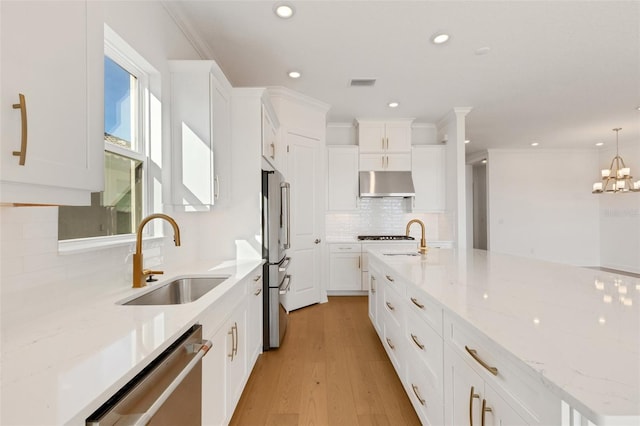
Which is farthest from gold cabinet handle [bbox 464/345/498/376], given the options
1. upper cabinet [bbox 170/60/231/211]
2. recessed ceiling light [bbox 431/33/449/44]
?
recessed ceiling light [bbox 431/33/449/44]

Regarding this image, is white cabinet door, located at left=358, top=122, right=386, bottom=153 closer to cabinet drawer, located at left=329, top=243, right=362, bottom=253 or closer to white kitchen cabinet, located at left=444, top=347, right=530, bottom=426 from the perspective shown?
cabinet drawer, located at left=329, top=243, right=362, bottom=253

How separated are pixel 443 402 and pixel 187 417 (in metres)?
1.07

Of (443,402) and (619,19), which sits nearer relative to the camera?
(443,402)

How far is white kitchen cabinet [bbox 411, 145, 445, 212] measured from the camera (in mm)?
4945

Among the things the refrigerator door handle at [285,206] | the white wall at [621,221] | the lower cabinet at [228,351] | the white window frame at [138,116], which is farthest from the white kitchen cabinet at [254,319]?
the white wall at [621,221]

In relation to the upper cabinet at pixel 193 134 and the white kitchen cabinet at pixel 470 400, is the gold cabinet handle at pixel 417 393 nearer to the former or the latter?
the white kitchen cabinet at pixel 470 400

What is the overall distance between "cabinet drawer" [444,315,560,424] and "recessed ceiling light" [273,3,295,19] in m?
2.41

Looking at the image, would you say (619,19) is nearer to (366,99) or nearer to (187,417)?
(366,99)

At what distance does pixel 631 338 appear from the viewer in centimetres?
82

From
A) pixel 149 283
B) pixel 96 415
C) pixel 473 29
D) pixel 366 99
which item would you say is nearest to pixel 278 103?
pixel 366 99

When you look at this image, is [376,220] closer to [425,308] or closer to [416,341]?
[416,341]

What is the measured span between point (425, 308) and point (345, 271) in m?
3.18

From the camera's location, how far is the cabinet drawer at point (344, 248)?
463 centimetres

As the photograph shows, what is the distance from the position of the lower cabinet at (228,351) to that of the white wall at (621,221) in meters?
8.54
